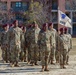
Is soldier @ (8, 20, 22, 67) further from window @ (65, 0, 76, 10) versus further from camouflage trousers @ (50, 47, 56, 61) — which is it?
window @ (65, 0, 76, 10)

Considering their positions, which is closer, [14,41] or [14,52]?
[14,41]

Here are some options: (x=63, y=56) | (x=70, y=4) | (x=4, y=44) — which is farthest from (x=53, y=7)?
(x=63, y=56)

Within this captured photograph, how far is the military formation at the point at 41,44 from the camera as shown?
14.9 meters

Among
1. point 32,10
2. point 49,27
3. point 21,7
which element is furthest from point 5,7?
point 49,27

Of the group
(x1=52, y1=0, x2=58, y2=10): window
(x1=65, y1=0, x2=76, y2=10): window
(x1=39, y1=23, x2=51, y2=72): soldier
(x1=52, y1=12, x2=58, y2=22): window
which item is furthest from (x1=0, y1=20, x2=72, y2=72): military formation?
(x1=52, y1=0, x2=58, y2=10): window

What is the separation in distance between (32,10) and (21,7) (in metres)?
11.7

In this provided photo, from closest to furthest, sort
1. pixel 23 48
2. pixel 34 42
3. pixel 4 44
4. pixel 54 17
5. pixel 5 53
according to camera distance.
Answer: pixel 34 42 → pixel 23 48 → pixel 4 44 → pixel 5 53 → pixel 54 17

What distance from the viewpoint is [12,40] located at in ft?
54.1

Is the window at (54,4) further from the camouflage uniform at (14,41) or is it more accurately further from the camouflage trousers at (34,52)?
the camouflage uniform at (14,41)

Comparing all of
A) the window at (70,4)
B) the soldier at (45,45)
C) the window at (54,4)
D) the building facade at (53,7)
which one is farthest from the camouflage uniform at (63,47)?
the window at (54,4)

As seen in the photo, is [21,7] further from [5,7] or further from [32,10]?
[32,10]

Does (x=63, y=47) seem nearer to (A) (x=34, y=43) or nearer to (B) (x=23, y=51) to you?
(A) (x=34, y=43)

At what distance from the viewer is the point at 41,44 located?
1493cm

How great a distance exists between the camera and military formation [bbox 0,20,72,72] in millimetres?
14919
